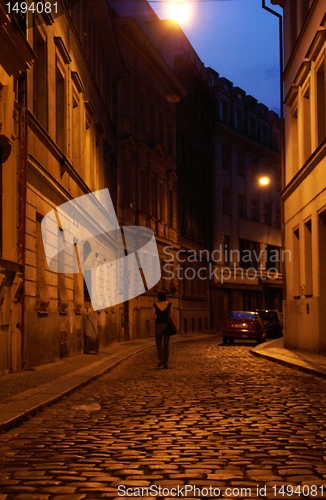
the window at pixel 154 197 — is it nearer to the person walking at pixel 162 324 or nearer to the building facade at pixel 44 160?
the building facade at pixel 44 160

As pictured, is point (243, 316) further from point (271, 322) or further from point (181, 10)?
point (181, 10)

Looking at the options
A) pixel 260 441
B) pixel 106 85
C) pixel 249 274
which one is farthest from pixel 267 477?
pixel 249 274

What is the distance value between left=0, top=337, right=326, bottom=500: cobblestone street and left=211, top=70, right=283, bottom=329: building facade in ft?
145

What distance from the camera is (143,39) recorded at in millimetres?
40969

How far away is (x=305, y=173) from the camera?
23.9 m

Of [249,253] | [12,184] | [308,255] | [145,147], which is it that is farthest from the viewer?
[249,253]

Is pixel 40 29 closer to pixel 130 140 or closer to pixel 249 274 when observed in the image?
pixel 130 140

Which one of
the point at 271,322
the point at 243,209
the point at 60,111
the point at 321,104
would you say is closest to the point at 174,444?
the point at 60,111

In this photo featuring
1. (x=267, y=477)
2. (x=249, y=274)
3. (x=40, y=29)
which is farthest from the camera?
(x=249, y=274)

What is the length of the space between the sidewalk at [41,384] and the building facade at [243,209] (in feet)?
124

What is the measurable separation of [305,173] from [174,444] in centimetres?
1692

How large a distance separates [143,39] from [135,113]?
382 cm

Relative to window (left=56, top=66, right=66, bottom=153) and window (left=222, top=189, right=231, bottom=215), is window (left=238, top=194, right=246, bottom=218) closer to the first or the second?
window (left=222, top=189, right=231, bottom=215)

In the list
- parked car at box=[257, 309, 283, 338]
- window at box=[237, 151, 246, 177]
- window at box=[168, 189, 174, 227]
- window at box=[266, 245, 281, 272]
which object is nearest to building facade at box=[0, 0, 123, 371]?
window at box=[168, 189, 174, 227]
